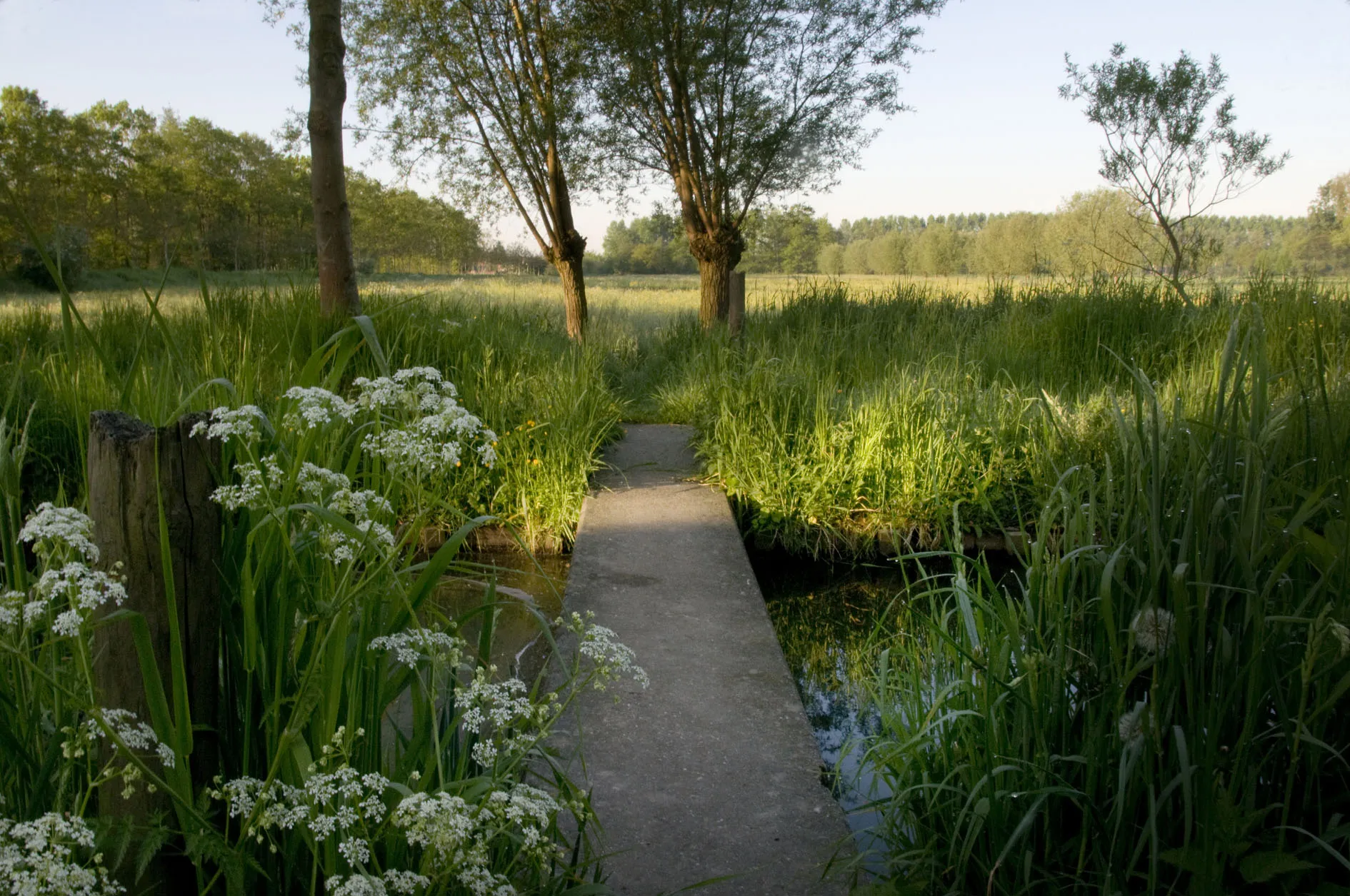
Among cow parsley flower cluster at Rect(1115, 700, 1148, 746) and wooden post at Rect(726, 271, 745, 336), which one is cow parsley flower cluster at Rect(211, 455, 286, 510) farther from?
wooden post at Rect(726, 271, 745, 336)

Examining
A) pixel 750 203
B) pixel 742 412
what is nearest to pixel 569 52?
pixel 750 203

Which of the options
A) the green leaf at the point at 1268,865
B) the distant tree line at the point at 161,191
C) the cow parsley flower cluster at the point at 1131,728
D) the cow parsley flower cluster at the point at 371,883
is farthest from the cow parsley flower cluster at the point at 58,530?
the distant tree line at the point at 161,191

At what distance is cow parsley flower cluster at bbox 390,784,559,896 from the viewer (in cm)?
112

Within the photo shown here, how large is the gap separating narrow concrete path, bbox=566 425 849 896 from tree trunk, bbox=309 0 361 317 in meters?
2.85

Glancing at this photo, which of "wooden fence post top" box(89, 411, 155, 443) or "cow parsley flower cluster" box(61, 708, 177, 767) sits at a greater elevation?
"wooden fence post top" box(89, 411, 155, 443)

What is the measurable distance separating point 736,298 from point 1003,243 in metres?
Answer: 53.7

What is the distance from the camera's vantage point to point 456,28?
10.2m

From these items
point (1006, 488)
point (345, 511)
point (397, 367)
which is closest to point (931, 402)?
point (1006, 488)

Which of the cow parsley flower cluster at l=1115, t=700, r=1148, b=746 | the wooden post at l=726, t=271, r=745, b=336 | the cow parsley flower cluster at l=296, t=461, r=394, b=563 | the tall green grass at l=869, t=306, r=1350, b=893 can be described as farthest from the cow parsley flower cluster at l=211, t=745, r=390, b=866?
the wooden post at l=726, t=271, r=745, b=336

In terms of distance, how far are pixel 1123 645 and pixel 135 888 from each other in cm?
180

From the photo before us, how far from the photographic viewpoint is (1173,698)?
1529 millimetres

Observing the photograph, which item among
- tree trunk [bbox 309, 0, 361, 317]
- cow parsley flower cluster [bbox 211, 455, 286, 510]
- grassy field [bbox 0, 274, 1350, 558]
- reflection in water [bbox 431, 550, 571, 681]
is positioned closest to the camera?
cow parsley flower cluster [bbox 211, 455, 286, 510]

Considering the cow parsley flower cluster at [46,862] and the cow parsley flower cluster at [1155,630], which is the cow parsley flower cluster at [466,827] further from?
the cow parsley flower cluster at [1155,630]

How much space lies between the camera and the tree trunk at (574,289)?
1108 cm
